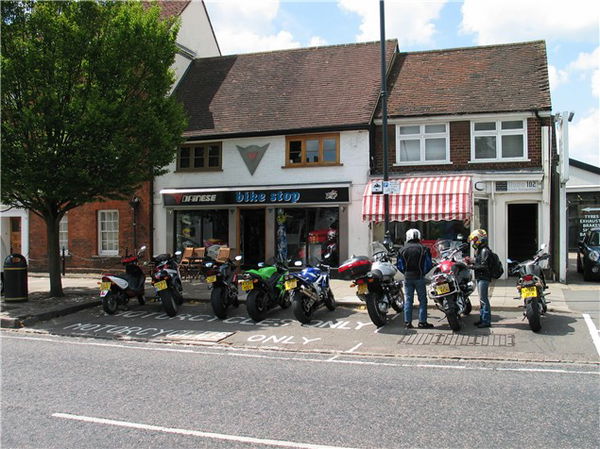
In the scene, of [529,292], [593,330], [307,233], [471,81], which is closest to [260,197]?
[307,233]

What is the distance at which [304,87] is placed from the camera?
61.4 feet

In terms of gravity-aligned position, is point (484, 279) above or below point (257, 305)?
above

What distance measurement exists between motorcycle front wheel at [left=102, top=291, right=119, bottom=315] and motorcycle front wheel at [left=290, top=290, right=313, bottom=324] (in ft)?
14.4

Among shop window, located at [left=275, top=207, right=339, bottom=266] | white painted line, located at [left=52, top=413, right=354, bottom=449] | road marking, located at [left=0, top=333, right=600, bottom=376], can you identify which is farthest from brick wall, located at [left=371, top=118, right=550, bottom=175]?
white painted line, located at [left=52, top=413, right=354, bottom=449]

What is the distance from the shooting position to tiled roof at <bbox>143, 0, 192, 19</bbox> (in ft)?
69.6

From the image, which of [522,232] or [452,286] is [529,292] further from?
[522,232]

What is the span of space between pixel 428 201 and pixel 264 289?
6278mm

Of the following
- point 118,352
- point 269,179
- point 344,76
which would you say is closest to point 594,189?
point 344,76

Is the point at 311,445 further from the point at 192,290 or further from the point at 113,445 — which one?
the point at 192,290

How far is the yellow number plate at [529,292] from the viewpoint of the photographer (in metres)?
8.78

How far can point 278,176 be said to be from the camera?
1716 cm

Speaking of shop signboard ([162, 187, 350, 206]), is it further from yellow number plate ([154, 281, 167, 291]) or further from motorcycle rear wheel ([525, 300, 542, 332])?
motorcycle rear wheel ([525, 300, 542, 332])

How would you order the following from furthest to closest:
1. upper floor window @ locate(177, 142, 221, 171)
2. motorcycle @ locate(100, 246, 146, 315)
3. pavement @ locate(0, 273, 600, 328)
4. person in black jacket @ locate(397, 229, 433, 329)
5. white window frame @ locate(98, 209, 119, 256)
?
white window frame @ locate(98, 209, 119, 256), upper floor window @ locate(177, 142, 221, 171), motorcycle @ locate(100, 246, 146, 315), pavement @ locate(0, 273, 600, 328), person in black jacket @ locate(397, 229, 433, 329)

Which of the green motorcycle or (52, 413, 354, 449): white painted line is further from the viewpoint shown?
the green motorcycle
